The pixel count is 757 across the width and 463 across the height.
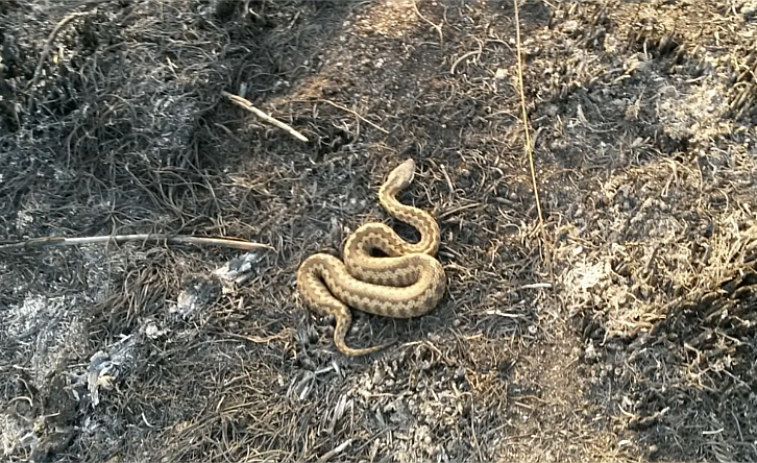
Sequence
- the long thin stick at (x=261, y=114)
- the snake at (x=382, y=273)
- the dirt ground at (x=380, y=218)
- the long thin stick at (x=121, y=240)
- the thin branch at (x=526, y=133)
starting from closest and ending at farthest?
the dirt ground at (x=380, y=218) < the snake at (x=382, y=273) < the thin branch at (x=526, y=133) < the long thin stick at (x=121, y=240) < the long thin stick at (x=261, y=114)

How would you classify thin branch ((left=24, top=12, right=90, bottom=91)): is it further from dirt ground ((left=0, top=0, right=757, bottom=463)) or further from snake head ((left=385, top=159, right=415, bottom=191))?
→ snake head ((left=385, top=159, right=415, bottom=191))

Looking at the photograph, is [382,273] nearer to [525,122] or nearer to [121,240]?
[525,122]

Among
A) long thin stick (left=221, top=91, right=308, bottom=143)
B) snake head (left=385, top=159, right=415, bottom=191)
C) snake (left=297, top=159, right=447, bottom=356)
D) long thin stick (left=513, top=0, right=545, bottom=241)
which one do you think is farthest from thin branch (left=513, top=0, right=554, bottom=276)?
long thin stick (left=221, top=91, right=308, bottom=143)

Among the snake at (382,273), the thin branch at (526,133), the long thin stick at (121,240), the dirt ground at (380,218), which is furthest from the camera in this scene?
the long thin stick at (121,240)

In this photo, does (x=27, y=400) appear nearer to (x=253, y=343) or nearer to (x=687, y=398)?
(x=253, y=343)

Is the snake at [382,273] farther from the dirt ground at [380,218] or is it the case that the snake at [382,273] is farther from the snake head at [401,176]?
the dirt ground at [380,218]

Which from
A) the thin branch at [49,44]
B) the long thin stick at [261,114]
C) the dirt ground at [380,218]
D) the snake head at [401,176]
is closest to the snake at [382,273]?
the snake head at [401,176]

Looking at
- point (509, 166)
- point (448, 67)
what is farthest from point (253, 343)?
point (448, 67)
